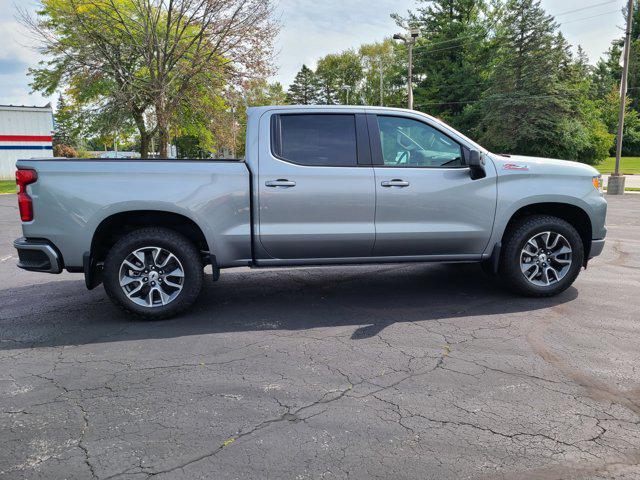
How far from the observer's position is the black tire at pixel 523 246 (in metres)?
5.24

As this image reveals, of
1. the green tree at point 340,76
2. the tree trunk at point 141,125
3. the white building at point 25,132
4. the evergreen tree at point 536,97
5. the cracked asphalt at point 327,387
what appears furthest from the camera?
the green tree at point 340,76

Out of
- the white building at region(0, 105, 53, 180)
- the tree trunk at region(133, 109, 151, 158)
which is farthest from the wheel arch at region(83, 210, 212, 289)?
the white building at region(0, 105, 53, 180)

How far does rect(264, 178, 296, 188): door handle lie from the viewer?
475 centimetres

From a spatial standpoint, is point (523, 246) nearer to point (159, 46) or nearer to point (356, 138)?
point (356, 138)

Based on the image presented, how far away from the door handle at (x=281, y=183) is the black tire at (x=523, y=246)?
7.77 ft

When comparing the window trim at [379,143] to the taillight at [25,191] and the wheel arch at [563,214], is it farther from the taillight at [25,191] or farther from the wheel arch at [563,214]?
the taillight at [25,191]

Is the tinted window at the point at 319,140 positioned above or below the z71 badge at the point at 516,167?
above

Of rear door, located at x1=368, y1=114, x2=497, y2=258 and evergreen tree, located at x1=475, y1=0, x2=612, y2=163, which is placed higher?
evergreen tree, located at x1=475, y1=0, x2=612, y2=163

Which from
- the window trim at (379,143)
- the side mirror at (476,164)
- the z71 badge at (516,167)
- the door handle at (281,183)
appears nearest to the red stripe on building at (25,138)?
the door handle at (281,183)

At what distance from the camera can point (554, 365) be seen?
3.69 meters

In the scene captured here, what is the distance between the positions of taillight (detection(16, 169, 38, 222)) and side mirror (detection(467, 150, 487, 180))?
4.03m

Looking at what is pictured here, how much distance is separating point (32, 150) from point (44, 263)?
3160cm

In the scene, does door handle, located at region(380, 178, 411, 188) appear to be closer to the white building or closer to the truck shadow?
the truck shadow

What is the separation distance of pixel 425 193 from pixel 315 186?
1104mm
